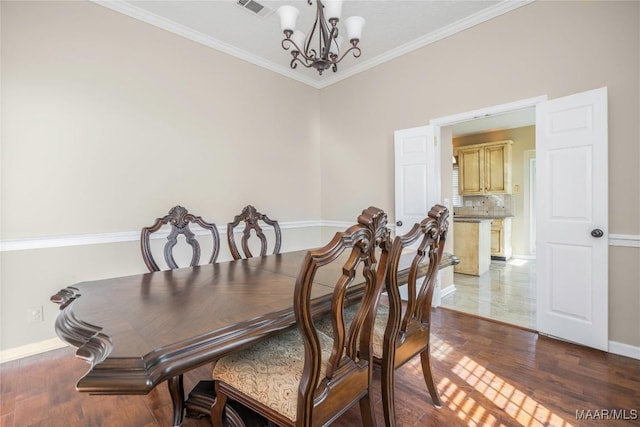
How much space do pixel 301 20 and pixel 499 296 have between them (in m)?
3.90

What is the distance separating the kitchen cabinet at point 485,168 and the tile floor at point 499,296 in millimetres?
1724

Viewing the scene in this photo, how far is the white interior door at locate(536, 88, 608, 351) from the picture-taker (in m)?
2.32

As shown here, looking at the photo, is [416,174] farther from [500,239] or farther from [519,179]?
[519,179]

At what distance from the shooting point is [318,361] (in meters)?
1.03

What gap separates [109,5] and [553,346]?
15.9 feet

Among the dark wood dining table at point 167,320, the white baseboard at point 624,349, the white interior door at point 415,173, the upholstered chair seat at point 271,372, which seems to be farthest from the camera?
the white interior door at point 415,173

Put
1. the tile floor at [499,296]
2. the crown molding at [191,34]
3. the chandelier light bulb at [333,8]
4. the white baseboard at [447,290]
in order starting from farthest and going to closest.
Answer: the white baseboard at [447,290]
the tile floor at [499,296]
the crown molding at [191,34]
the chandelier light bulb at [333,8]

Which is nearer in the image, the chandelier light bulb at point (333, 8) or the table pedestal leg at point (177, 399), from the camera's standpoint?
the table pedestal leg at point (177, 399)

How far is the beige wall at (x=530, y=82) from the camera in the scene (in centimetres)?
228

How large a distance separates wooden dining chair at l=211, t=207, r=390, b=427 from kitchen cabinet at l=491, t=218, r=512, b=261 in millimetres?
5670

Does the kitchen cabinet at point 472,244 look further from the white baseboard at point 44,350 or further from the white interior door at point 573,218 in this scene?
the white baseboard at point 44,350

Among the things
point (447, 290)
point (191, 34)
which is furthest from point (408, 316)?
point (191, 34)

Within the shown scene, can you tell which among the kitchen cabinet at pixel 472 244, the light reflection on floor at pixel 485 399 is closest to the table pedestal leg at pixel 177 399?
the light reflection on floor at pixel 485 399

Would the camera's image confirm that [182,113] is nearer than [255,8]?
No
